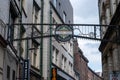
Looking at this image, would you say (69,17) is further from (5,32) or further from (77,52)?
(5,32)

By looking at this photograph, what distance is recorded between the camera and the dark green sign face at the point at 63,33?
63.6 feet

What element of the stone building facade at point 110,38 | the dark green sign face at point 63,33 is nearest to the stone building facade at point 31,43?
the dark green sign face at point 63,33

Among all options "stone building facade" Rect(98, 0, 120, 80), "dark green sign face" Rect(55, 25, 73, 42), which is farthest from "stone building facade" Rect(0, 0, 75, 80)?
"stone building facade" Rect(98, 0, 120, 80)

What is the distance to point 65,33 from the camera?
19469mm

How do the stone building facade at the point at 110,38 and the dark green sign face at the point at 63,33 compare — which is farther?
the stone building facade at the point at 110,38

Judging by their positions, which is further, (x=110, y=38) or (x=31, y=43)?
(x=31, y=43)

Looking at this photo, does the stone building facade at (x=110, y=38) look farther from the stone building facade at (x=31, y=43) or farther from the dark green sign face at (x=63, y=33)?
the dark green sign face at (x=63, y=33)

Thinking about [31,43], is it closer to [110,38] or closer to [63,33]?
[110,38]

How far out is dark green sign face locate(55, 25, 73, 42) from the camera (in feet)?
63.6

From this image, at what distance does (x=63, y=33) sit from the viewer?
19531 millimetres

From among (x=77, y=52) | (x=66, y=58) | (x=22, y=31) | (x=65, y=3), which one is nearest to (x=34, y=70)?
(x=22, y=31)

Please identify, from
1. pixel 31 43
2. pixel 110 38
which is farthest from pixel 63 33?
pixel 31 43

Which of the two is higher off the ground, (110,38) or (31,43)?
(31,43)

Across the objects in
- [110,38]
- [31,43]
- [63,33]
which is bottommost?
[63,33]
